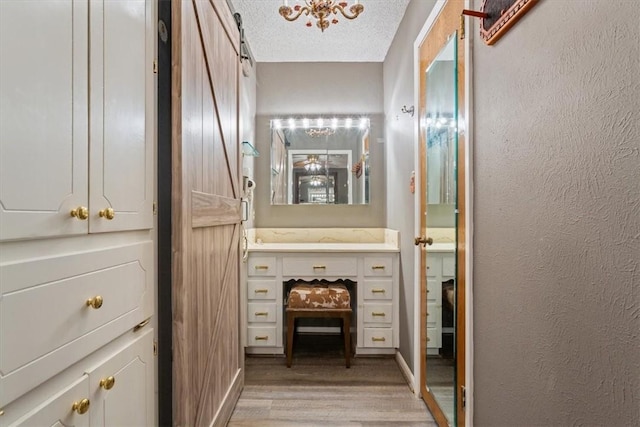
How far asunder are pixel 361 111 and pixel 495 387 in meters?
2.66

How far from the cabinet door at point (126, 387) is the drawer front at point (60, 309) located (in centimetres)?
8

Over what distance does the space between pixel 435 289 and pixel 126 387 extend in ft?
4.80

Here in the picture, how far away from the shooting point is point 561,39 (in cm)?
81

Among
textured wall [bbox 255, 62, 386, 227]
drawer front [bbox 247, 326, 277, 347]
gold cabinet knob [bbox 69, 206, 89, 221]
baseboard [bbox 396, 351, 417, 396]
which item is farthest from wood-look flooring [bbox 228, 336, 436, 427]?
gold cabinet knob [bbox 69, 206, 89, 221]

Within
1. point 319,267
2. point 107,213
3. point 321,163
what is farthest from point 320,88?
point 107,213

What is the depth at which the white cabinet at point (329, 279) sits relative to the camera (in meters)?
2.56

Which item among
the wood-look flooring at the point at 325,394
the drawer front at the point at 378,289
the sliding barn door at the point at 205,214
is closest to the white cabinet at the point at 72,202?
the sliding barn door at the point at 205,214

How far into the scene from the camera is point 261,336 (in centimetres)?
256

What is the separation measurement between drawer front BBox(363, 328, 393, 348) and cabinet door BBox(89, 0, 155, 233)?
198 centimetres

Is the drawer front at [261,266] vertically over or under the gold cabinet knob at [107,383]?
over

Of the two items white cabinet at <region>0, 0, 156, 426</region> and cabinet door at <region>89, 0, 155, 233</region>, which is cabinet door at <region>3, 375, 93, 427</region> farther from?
cabinet door at <region>89, 0, 155, 233</region>

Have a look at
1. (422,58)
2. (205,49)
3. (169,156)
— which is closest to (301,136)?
(422,58)

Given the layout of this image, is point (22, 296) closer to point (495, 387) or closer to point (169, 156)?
point (169, 156)

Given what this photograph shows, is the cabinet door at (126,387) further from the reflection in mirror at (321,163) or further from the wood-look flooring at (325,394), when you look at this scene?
the reflection in mirror at (321,163)
